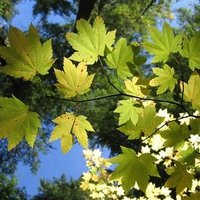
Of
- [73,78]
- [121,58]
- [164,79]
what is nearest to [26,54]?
[73,78]

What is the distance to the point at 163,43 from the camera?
663mm

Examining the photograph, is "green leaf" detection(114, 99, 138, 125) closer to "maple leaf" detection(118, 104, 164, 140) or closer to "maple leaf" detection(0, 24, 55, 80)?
"maple leaf" detection(118, 104, 164, 140)

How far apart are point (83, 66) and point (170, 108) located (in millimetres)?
8564

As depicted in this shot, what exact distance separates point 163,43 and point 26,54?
0.97ft

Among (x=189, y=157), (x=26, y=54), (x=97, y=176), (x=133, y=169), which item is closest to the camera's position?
(x=26, y=54)

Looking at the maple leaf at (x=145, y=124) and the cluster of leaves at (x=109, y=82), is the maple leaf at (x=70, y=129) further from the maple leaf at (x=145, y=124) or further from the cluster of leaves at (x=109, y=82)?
the maple leaf at (x=145, y=124)

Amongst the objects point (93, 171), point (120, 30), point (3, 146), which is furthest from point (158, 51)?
point (120, 30)

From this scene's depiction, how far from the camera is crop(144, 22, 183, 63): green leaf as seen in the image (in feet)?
2.13

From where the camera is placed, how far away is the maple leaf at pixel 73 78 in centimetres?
57

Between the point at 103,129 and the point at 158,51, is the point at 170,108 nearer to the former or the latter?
the point at 103,129

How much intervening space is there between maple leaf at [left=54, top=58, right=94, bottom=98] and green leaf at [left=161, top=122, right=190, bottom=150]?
0.27 metres

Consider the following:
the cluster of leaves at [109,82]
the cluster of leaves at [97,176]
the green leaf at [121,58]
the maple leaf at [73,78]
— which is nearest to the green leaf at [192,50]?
the cluster of leaves at [109,82]

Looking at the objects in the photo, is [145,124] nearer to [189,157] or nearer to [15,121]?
[189,157]

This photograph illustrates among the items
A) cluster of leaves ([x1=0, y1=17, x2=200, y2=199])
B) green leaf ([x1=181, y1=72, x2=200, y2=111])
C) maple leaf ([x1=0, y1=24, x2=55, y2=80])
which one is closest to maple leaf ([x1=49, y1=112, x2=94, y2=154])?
cluster of leaves ([x1=0, y1=17, x2=200, y2=199])
